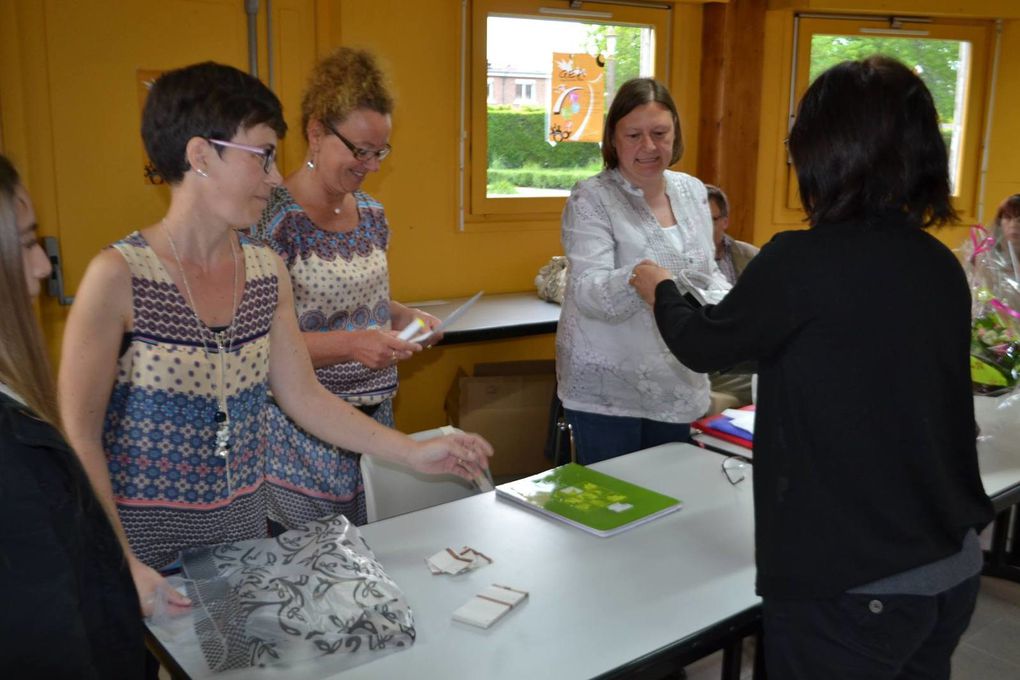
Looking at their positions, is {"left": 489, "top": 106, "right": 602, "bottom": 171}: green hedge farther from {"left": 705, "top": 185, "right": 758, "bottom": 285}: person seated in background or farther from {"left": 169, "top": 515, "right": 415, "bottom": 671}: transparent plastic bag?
{"left": 169, "top": 515, "right": 415, "bottom": 671}: transparent plastic bag

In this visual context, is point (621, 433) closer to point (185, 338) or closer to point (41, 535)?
point (185, 338)

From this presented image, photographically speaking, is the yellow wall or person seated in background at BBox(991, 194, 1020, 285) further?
the yellow wall

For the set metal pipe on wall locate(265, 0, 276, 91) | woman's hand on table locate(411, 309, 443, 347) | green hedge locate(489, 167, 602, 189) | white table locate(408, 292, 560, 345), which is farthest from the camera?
green hedge locate(489, 167, 602, 189)

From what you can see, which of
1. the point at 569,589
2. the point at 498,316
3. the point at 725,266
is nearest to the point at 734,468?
the point at 569,589

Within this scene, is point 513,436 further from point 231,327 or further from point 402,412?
point 231,327

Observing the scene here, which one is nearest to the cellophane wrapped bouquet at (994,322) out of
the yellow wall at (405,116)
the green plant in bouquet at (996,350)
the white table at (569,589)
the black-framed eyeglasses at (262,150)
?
the green plant in bouquet at (996,350)

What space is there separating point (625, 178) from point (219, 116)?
3.85 ft

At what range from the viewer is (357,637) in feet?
4.11

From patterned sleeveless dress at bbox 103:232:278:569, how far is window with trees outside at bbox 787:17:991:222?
4.01 metres

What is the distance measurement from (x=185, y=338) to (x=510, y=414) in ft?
7.95

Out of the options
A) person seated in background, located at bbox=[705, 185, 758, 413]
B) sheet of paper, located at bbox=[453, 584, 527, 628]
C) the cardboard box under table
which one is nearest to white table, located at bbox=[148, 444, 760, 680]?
sheet of paper, located at bbox=[453, 584, 527, 628]

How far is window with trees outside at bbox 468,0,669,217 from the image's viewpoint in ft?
13.6

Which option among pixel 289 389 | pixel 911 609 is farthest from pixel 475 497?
pixel 911 609

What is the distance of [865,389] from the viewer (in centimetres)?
119
